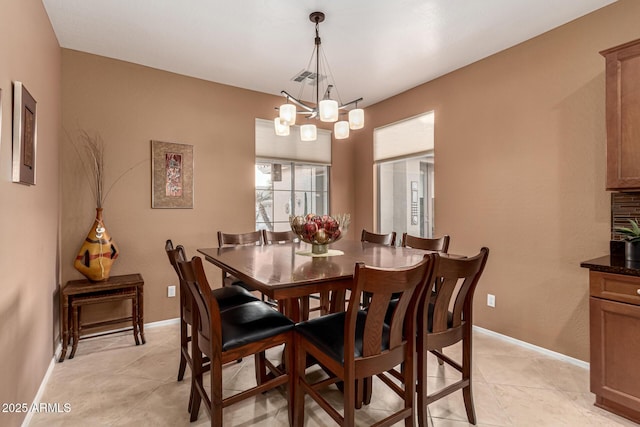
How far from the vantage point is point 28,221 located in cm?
197

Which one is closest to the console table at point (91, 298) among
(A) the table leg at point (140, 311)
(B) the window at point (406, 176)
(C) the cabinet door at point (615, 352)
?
(A) the table leg at point (140, 311)

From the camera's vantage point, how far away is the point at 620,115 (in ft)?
6.82

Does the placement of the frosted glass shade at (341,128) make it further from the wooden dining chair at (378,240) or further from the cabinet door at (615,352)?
the cabinet door at (615,352)

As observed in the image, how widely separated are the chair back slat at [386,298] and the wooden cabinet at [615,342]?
1.24m

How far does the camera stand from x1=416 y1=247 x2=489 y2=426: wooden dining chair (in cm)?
164

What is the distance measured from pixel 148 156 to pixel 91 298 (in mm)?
1481

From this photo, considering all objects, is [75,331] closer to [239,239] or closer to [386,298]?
[239,239]

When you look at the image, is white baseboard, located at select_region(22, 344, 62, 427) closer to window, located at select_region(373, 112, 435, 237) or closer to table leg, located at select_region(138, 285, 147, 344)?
table leg, located at select_region(138, 285, 147, 344)

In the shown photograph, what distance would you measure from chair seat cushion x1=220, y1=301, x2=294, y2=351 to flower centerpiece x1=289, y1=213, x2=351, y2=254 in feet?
1.77

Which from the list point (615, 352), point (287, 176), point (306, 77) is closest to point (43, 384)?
point (287, 176)

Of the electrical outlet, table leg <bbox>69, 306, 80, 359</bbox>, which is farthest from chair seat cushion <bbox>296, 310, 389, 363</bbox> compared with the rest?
table leg <bbox>69, 306, 80, 359</bbox>

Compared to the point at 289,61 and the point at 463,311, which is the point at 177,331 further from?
the point at 289,61

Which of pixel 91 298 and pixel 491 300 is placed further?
pixel 491 300

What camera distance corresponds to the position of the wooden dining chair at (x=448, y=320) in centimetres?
164
